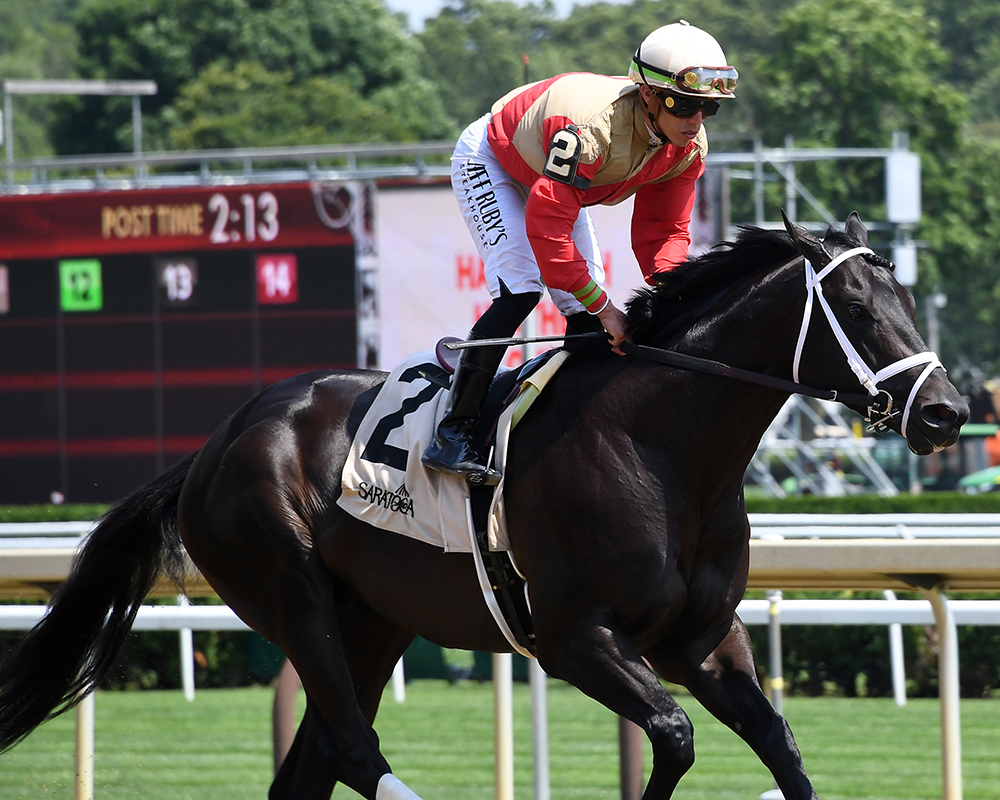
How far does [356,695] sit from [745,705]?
1039 mm

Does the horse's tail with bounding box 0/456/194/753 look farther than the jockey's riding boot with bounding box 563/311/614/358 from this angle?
Yes

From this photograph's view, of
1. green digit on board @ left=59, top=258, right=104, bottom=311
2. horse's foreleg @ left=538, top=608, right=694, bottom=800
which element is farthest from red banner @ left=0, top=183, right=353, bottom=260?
horse's foreleg @ left=538, top=608, right=694, bottom=800

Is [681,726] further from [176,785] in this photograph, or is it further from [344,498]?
[176,785]

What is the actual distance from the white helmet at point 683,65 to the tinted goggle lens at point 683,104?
2 cm

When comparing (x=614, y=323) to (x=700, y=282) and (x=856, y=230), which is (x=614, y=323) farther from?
(x=856, y=230)

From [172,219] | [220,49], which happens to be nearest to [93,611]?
[172,219]

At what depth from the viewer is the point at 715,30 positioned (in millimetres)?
60812

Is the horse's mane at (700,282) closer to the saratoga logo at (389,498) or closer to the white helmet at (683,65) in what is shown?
the white helmet at (683,65)

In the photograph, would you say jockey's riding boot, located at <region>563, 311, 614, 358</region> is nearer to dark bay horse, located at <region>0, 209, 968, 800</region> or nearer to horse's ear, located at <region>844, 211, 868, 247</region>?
dark bay horse, located at <region>0, 209, 968, 800</region>

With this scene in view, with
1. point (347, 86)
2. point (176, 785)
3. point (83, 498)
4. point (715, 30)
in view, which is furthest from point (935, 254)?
point (715, 30)

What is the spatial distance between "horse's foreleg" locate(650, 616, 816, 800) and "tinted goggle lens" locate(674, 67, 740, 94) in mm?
1156

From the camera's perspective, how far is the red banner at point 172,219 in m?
12.5

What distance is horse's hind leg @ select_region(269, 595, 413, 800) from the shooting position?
11.5ft

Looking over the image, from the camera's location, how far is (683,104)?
3094 millimetres
